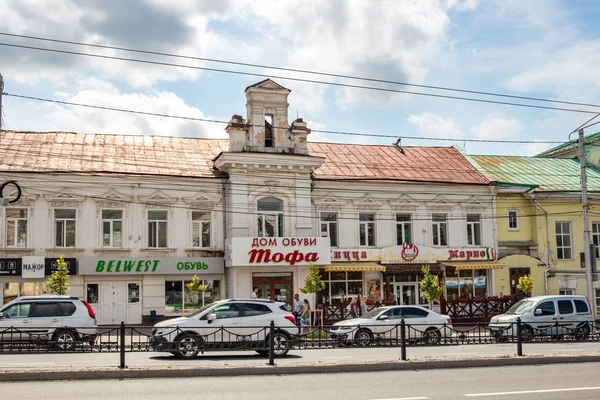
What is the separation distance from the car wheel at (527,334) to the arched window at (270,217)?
12464mm

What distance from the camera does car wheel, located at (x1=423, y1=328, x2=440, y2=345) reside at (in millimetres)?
22094

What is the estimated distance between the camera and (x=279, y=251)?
31750 millimetres

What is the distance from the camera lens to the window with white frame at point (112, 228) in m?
31.4

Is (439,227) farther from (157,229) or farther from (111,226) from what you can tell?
(111,226)

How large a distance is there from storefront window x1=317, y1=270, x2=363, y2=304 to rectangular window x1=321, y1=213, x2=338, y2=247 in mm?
1575

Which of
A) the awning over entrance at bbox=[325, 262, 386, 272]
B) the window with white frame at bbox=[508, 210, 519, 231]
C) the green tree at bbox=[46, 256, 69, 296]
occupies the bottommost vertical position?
the green tree at bbox=[46, 256, 69, 296]

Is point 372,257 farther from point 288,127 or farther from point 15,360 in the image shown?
point 15,360

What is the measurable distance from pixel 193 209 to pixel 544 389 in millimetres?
21998

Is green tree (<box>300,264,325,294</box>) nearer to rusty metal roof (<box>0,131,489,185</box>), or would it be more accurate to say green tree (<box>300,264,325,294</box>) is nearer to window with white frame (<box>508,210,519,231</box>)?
rusty metal roof (<box>0,131,489,185</box>)

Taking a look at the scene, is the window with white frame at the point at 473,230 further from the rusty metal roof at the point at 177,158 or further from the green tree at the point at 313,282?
the green tree at the point at 313,282

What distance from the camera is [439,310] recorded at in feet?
115

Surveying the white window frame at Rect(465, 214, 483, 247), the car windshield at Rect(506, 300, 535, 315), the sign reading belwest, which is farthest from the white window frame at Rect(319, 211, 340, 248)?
the car windshield at Rect(506, 300, 535, 315)

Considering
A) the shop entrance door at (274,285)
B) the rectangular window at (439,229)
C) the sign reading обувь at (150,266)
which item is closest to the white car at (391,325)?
the shop entrance door at (274,285)

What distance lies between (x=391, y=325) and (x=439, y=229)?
46.7 ft
